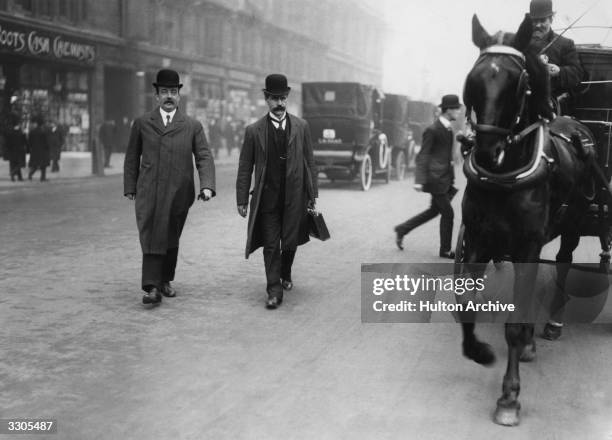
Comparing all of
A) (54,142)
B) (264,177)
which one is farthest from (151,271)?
(54,142)

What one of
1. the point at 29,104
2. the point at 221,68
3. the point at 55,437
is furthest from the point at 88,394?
the point at 221,68

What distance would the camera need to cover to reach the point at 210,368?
4.86 meters

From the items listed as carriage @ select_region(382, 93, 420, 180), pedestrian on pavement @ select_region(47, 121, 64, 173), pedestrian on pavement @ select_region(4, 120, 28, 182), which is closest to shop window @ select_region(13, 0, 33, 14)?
pedestrian on pavement @ select_region(47, 121, 64, 173)

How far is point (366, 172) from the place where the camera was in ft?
63.9

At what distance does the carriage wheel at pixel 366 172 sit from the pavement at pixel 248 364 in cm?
1010

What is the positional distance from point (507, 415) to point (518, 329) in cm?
53

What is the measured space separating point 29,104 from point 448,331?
2400cm

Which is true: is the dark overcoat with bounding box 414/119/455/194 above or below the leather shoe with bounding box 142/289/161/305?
above

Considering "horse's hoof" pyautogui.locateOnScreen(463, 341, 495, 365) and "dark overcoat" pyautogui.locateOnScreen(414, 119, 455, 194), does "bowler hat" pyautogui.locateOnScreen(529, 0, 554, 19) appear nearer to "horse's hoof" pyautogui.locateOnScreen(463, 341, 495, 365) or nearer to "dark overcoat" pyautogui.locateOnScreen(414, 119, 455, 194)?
"horse's hoof" pyautogui.locateOnScreen(463, 341, 495, 365)

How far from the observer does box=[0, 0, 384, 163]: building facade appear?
2633 centimetres

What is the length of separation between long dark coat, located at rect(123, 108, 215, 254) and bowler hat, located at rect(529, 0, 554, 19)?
2.96 metres

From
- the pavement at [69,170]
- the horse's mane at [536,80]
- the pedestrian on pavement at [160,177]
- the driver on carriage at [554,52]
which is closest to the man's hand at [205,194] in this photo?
the pedestrian on pavement at [160,177]

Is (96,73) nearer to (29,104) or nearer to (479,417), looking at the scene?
(29,104)

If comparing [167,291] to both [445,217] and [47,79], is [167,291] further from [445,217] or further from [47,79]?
[47,79]
